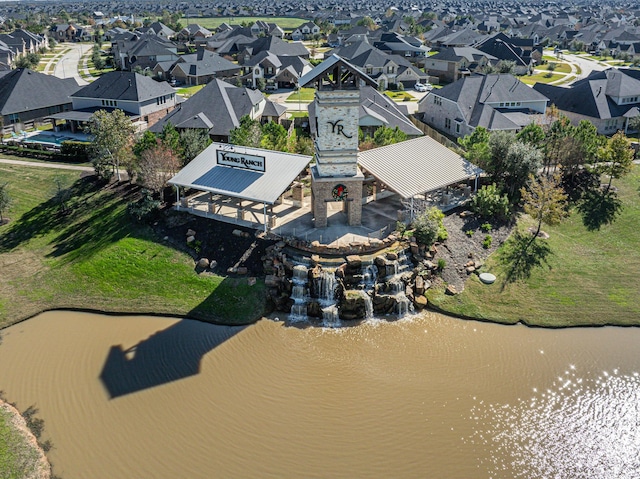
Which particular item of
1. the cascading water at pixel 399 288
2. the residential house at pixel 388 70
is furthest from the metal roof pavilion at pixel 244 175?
the residential house at pixel 388 70

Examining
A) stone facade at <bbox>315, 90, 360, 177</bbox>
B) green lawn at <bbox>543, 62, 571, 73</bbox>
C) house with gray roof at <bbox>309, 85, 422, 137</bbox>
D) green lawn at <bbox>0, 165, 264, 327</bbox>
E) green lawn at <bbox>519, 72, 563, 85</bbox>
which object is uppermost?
stone facade at <bbox>315, 90, 360, 177</bbox>

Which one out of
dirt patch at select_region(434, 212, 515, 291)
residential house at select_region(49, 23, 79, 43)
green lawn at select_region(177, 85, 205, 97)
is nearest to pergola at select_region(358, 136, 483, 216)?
dirt patch at select_region(434, 212, 515, 291)

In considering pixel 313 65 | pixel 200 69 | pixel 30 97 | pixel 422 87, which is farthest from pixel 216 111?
pixel 313 65

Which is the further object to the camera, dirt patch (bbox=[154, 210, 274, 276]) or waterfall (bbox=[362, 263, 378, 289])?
dirt patch (bbox=[154, 210, 274, 276])

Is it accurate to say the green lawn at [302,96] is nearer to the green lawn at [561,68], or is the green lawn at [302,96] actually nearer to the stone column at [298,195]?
the stone column at [298,195]

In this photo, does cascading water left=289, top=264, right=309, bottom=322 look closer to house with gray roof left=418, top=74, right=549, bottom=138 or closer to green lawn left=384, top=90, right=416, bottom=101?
house with gray roof left=418, top=74, right=549, bottom=138

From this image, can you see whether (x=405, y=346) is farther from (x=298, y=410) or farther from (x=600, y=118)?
(x=600, y=118)

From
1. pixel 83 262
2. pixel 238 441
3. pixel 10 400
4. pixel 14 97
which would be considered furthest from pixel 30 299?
pixel 14 97
